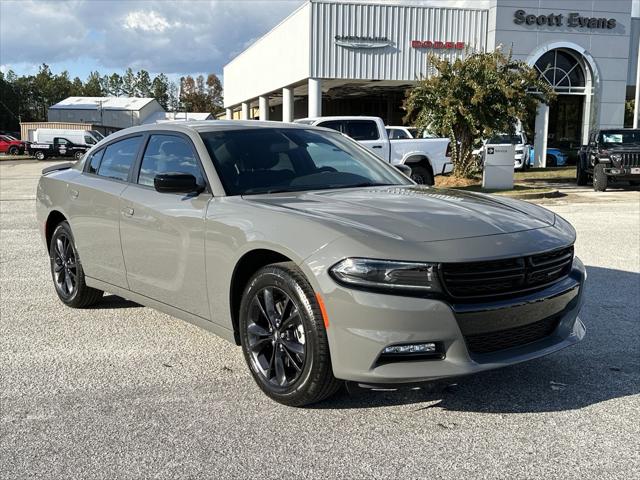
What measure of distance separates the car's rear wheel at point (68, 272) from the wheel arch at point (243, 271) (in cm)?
220

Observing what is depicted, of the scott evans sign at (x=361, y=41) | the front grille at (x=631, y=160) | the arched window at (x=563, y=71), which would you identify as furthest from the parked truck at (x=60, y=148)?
the front grille at (x=631, y=160)

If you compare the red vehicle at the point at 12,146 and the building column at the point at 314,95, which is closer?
the building column at the point at 314,95

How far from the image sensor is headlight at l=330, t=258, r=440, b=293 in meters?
3.07

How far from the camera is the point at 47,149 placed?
47.5 metres

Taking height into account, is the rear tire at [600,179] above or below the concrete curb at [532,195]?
above

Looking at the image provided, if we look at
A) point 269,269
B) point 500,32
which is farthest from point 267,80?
point 269,269

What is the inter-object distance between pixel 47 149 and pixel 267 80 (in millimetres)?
18480

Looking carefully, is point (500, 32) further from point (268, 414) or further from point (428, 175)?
point (268, 414)

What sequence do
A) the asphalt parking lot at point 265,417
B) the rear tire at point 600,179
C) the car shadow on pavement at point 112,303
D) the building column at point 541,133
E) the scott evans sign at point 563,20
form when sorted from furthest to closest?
the building column at point 541,133 → the scott evans sign at point 563,20 → the rear tire at point 600,179 → the car shadow on pavement at point 112,303 → the asphalt parking lot at point 265,417

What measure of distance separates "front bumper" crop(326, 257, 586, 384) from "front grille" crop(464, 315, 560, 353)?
26 mm

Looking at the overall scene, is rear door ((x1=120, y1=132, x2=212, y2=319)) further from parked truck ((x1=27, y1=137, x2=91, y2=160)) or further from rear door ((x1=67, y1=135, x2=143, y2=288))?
parked truck ((x1=27, y1=137, x2=91, y2=160))

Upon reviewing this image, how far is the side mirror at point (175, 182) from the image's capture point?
3.98 metres

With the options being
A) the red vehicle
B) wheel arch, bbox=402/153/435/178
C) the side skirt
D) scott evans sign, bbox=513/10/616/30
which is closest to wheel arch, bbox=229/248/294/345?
the side skirt

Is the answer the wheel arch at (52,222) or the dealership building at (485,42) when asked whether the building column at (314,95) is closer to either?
the dealership building at (485,42)
